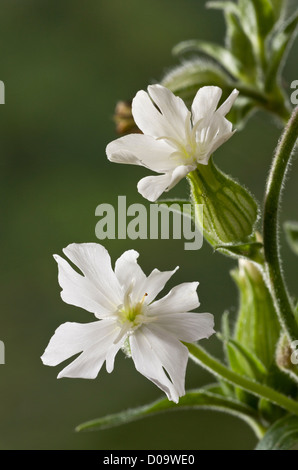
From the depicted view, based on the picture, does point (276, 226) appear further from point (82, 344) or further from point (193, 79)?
point (193, 79)

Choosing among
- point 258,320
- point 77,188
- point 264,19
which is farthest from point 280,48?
point 77,188

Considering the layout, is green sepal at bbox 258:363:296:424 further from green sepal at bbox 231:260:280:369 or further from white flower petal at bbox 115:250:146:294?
white flower petal at bbox 115:250:146:294

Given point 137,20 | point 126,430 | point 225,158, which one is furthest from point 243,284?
point 137,20

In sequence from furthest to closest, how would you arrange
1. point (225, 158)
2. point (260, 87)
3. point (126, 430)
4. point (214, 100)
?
point (225, 158)
point (126, 430)
point (260, 87)
point (214, 100)

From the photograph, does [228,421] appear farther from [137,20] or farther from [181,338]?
[181,338]

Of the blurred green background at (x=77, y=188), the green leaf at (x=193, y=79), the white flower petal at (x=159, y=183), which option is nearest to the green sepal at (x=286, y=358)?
the white flower petal at (x=159, y=183)

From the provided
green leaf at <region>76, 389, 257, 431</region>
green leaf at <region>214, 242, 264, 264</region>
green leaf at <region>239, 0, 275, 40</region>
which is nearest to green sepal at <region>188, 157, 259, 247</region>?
green leaf at <region>214, 242, 264, 264</region>

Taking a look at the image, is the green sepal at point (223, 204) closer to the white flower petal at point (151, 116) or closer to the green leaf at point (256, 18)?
the white flower petal at point (151, 116)
